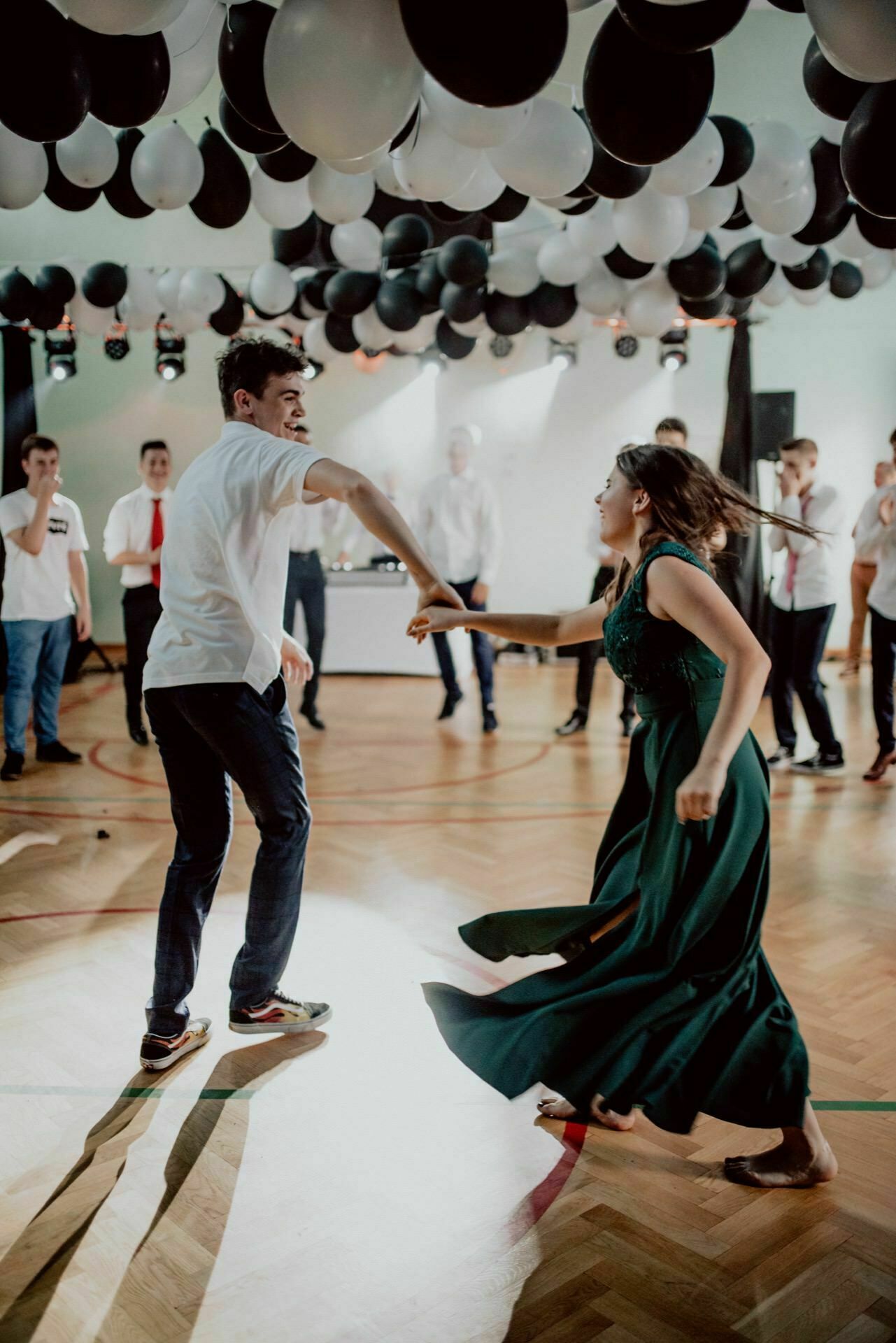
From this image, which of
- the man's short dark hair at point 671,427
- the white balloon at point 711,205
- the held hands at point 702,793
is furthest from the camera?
the white balloon at point 711,205

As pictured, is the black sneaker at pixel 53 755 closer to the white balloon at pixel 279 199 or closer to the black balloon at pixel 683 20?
the white balloon at pixel 279 199

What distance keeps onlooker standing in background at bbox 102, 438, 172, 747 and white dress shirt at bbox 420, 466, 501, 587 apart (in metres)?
1.87

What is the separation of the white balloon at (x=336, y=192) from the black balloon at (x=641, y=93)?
1910 mm

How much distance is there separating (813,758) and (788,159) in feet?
9.58

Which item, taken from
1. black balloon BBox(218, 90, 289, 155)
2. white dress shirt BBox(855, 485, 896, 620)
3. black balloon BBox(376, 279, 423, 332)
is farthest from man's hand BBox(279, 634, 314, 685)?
black balloon BBox(376, 279, 423, 332)

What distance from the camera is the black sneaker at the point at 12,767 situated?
5.37 meters

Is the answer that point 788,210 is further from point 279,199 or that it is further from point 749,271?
point 279,199

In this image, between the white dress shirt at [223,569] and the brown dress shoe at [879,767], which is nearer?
the white dress shirt at [223,569]

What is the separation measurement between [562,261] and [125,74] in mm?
3366

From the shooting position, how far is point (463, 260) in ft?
18.8

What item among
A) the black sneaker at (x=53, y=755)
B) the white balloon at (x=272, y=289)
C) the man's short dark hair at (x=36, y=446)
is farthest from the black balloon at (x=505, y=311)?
the black sneaker at (x=53, y=755)

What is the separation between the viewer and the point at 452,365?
11375mm

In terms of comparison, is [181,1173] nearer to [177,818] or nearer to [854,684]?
[177,818]

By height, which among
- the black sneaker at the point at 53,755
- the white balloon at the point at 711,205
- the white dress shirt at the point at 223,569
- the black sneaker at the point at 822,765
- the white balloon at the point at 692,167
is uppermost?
the white balloon at the point at 711,205
